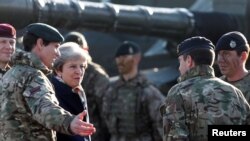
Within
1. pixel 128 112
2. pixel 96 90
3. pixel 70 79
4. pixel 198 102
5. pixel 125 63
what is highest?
pixel 70 79

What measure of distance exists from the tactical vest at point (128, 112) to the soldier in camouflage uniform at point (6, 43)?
2.49m

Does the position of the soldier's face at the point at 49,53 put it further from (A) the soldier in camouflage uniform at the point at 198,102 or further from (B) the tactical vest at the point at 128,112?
(B) the tactical vest at the point at 128,112

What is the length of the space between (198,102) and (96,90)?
4166 mm

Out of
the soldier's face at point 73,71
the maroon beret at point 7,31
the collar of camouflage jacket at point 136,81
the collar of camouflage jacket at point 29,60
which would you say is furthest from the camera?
the collar of camouflage jacket at point 136,81

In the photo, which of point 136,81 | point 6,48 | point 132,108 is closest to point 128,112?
point 132,108

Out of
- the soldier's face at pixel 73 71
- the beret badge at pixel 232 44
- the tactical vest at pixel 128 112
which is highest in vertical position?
the beret badge at pixel 232 44

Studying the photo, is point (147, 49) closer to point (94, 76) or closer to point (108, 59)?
point (108, 59)

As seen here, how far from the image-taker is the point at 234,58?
745cm

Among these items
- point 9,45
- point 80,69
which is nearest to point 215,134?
point 80,69

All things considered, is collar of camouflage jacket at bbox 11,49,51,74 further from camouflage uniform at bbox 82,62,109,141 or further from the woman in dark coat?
camouflage uniform at bbox 82,62,109,141

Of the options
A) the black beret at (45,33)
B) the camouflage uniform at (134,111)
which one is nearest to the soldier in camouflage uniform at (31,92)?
the black beret at (45,33)

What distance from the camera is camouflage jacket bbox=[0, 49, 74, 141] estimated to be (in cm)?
616

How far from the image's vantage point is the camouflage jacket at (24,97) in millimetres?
6164

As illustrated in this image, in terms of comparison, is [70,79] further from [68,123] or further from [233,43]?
[233,43]
